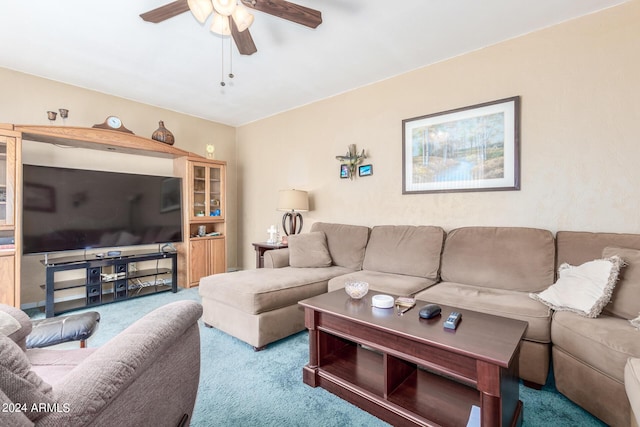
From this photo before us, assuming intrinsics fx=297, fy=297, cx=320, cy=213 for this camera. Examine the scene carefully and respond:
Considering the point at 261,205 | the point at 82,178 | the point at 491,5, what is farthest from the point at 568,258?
the point at 82,178

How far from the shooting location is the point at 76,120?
3.36 metres

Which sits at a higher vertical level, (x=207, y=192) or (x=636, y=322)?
(x=207, y=192)

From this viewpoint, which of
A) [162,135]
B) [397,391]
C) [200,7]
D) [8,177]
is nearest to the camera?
[397,391]

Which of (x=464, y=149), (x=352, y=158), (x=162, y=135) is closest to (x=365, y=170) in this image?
(x=352, y=158)

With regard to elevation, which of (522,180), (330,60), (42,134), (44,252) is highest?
(330,60)

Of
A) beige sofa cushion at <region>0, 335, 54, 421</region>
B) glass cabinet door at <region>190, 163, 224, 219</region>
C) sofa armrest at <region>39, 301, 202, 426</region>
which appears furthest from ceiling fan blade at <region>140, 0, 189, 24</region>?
glass cabinet door at <region>190, 163, 224, 219</region>

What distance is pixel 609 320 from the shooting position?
61.2 inches

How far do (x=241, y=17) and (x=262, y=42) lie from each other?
82cm

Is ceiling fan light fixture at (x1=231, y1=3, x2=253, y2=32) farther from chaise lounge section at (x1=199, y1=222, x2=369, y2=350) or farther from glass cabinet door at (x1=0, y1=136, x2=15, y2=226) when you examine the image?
glass cabinet door at (x1=0, y1=136, x2=15, y2=226)

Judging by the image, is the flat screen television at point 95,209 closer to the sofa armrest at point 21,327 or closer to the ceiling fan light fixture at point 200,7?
the sofa armrest at point 21,327

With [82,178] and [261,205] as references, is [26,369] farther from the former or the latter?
[261,205]

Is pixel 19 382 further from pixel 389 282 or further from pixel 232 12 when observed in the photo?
pixel 389 282

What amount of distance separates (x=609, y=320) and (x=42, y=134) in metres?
4.59

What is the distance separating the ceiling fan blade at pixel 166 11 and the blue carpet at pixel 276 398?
2192mm
